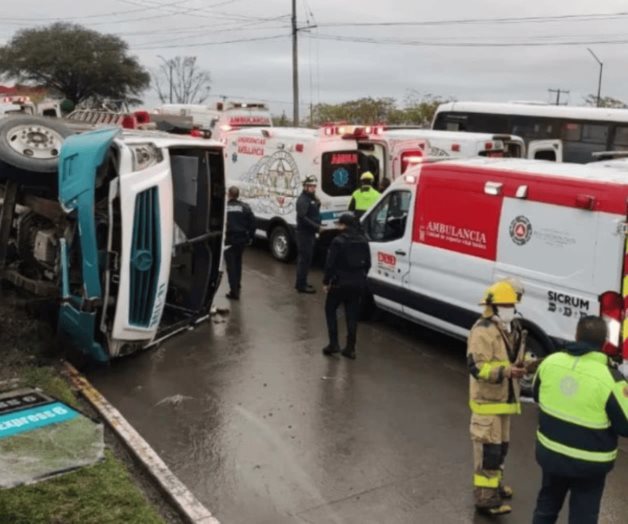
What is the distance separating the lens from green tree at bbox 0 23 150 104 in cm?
5056

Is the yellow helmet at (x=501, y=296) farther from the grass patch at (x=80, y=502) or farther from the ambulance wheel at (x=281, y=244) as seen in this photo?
the ambulance wheel at (x=281, y=244)

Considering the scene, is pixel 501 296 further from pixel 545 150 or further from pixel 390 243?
pixel 545 150

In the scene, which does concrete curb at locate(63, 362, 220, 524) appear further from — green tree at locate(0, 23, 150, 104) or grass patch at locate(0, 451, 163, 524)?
green tree at locate(0, 23, 150, 104)

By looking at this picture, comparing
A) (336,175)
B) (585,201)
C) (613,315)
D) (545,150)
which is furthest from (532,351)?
(545,150)

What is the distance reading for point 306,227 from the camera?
34.2ft

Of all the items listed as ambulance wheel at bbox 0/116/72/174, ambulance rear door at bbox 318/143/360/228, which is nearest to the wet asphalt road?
ambulance wheel at bbox 0/116/72/174

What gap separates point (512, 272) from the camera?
6.74 m

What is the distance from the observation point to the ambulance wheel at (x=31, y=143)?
274 inches

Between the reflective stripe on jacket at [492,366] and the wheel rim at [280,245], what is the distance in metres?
7.70

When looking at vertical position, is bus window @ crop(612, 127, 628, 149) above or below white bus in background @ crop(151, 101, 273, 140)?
below

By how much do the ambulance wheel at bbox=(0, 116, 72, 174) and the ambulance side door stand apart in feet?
11.7

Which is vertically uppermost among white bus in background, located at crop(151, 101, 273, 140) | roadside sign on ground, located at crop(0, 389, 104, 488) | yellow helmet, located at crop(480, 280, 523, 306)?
white bus in background, located at crop(151, 101, 273, 140)

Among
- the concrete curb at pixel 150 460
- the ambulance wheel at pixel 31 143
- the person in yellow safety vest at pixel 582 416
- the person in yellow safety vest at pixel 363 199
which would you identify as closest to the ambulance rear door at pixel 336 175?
the person in yellow safety vest at pixel 363 199

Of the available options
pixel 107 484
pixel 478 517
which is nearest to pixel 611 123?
pixel 478 517
